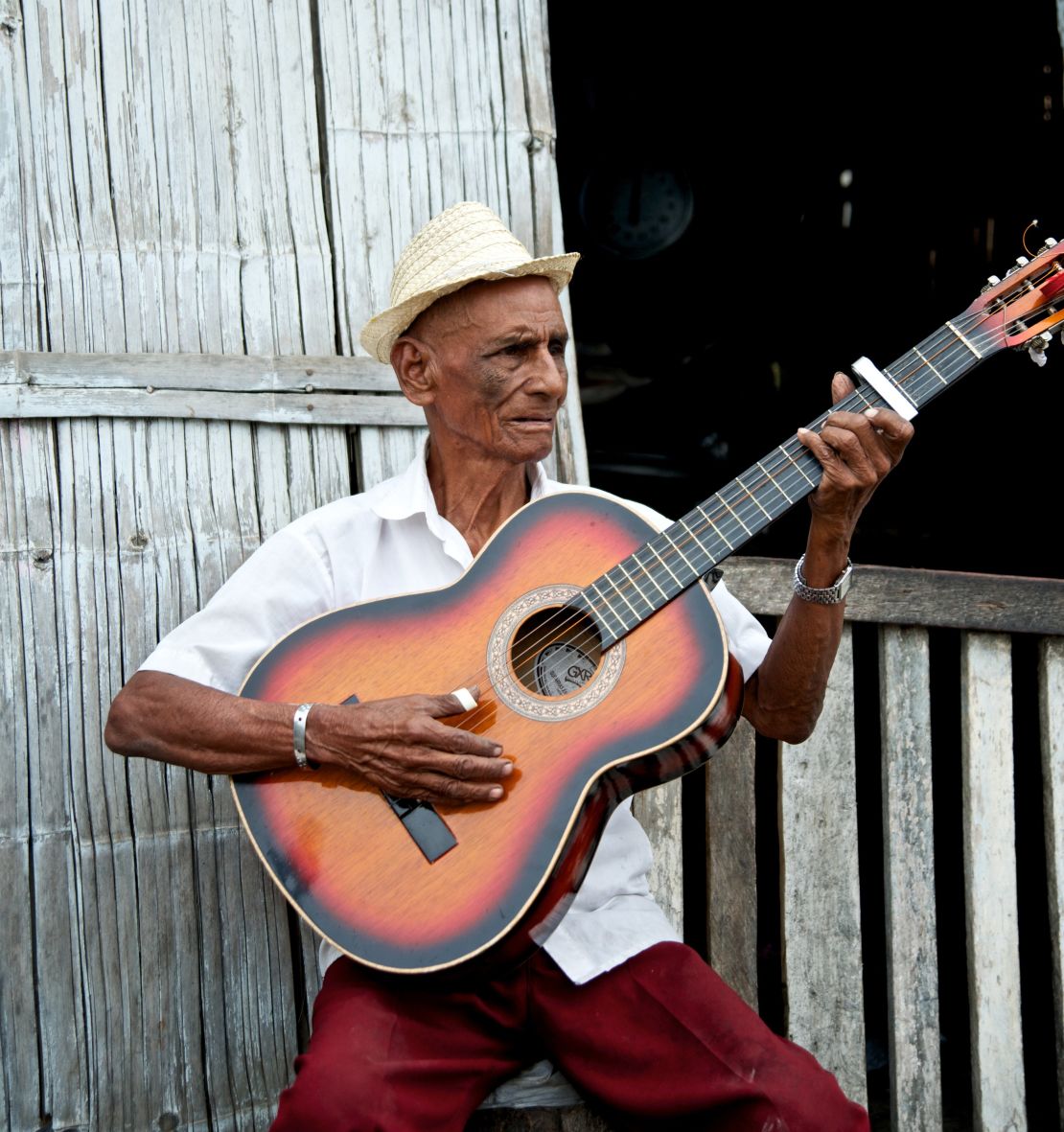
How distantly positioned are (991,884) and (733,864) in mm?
683

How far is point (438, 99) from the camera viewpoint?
9.89ft

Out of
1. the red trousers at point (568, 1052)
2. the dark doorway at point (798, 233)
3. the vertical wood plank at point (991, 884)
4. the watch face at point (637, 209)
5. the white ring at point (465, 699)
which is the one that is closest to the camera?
the red trousers at point (568, 1052)

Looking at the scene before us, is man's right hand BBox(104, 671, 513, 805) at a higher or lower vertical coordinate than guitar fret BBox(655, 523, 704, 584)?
lower

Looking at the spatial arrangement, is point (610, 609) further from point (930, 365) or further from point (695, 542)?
point (930, 365)

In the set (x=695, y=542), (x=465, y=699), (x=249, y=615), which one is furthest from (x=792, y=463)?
(x=249, y=615)

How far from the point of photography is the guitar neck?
2.09 meters

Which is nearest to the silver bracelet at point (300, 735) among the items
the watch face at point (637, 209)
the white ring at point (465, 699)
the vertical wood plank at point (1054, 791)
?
the white ring at point (465, 699)

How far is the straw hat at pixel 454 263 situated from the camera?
7.91ft

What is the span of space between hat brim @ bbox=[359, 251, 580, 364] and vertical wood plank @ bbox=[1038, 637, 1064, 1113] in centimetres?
164

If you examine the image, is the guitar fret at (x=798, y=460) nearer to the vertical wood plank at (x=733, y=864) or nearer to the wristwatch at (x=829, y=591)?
the wristwatch at (x=829, y=591)

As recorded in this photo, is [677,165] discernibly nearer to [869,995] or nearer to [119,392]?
[119,392]

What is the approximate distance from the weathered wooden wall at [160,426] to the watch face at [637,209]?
1.92 meters

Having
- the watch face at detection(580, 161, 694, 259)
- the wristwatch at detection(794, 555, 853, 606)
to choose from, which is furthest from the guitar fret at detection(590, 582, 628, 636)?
the watch face at detection(580, 161, 694, 259)

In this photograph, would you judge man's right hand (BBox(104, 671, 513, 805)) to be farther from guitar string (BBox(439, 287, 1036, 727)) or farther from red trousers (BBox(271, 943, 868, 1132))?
red trousers (BBox(271, 943, 868, 1132))
